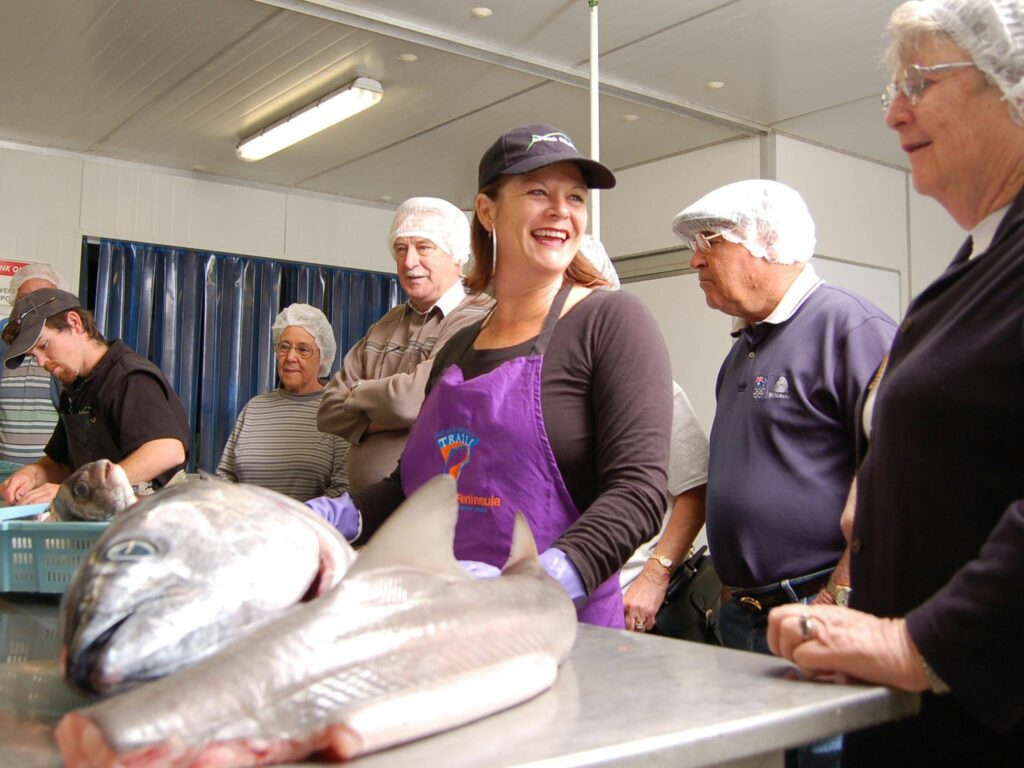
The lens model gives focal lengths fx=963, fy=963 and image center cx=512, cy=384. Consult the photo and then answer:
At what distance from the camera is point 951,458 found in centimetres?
121

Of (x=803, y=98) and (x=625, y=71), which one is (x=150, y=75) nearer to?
(x=625, y=71)

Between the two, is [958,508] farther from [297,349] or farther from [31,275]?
[31,275]

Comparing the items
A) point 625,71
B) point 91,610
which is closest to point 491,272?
point 91,610

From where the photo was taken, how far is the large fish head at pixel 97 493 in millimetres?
1694

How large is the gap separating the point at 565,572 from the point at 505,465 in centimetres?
34

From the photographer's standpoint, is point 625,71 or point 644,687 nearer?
point 644,687

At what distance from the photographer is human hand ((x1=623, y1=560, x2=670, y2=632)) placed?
285 cm

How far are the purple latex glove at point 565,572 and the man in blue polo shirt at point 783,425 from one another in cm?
95

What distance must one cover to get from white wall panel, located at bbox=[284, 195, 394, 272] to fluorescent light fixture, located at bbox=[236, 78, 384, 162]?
1105 mm

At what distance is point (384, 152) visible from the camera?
6539 millimetres

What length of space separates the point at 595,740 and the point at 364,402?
2088mm

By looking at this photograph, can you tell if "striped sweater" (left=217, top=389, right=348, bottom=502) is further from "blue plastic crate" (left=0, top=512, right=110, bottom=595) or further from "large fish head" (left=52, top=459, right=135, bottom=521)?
"large fish head" (left=52, top=459, right=135, bottom=521)

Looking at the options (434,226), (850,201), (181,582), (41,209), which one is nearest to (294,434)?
(434,226)

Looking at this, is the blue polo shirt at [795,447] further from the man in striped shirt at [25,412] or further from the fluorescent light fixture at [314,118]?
the man in striped shirt at [25,412]
